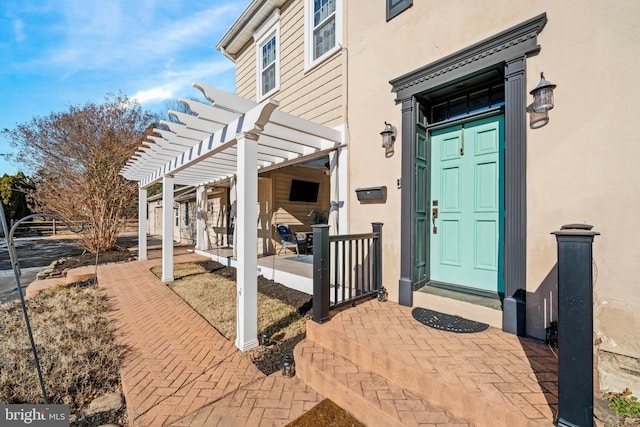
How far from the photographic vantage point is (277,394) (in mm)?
2215

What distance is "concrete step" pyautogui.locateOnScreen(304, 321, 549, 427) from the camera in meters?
1.60

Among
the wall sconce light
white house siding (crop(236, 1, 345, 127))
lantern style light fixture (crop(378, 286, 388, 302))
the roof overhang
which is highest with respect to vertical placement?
the roof overhang

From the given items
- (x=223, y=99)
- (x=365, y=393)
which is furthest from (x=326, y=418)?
(x=223, y=99)

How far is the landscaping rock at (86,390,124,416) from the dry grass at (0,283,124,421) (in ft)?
0.37

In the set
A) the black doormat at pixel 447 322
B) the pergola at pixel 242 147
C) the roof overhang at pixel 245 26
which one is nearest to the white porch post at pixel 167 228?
the pergola at pixel 242 147

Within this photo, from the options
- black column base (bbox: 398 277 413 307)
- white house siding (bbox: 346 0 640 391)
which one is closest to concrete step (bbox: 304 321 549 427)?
white house siding (bbox: 346 0 640 391)

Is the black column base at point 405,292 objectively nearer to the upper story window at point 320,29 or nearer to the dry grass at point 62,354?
the dry grass at point 62,354

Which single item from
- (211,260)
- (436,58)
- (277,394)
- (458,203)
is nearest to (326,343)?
(277,394)

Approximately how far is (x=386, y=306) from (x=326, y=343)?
102cm

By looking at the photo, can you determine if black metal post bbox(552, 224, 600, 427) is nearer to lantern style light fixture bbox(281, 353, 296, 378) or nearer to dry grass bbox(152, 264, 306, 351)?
lantern style light fixture bbox(281, 353, 296, 378)

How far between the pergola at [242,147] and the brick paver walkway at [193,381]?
17.0 inches

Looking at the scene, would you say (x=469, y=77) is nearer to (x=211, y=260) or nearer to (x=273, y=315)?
(x=273, y=315)

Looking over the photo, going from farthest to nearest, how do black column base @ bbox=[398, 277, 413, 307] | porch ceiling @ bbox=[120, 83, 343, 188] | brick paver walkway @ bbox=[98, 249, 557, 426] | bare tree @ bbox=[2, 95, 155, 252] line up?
bare tree @ bbox=[2, 95, 155, 252]
black column base @ bbox=[398, 277, 413, 307]
porch ceiling @ bbox=[120, 83, 343, 188]
brick paver walkway @ bbox=[98, 249, 557, 426]

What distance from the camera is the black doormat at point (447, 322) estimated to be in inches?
102
